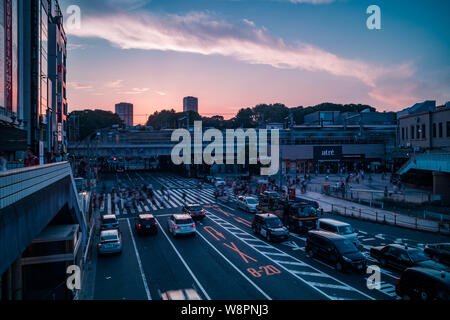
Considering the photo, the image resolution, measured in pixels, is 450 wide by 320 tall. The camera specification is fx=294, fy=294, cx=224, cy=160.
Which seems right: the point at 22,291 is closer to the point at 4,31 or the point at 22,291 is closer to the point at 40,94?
the point at 4,31

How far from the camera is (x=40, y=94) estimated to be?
24.6 m

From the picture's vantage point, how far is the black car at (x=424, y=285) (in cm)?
899

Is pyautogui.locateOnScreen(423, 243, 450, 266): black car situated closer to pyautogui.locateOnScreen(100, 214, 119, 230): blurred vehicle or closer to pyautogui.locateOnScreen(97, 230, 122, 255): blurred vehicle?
pyautogui.locateOnScreen(97, 230, 122, 255): blurred vehicle

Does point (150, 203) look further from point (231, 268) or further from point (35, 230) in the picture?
point (35, 230)

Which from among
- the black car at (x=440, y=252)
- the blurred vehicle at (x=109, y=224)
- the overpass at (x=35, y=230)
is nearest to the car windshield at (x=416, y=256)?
the black car at (x=440, y=252)

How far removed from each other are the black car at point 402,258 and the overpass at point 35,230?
1378cm

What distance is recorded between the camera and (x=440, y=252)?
14000 mm

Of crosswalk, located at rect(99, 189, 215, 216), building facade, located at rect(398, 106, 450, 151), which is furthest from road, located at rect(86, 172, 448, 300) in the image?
building facade, located at rect(398, 106, 450, 151)

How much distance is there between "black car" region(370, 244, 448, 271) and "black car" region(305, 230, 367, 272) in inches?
56.0

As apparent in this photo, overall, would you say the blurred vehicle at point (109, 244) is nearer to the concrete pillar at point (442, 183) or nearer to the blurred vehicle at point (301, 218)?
the blurred vehicle at point (301, 218)

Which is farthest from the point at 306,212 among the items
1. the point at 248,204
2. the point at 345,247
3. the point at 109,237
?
the point at 109,237

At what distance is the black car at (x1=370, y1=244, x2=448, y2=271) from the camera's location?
12.2 metres

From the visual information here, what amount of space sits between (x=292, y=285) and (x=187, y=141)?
48.8m
